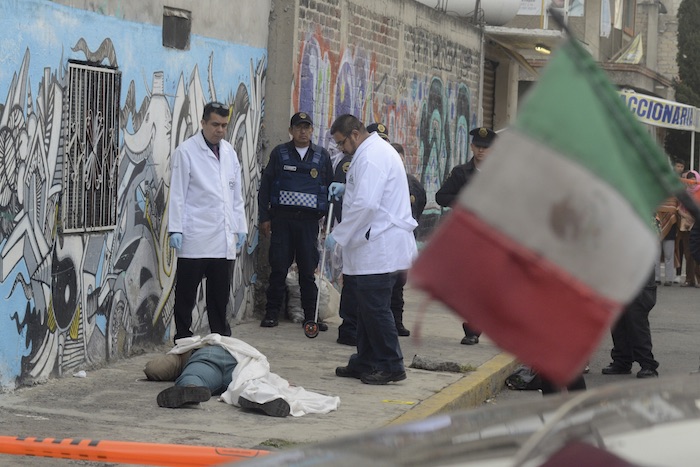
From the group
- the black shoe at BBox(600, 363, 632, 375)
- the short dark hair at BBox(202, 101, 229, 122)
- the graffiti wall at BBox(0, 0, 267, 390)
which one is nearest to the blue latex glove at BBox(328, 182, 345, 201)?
the graffiti wall at BBox(0, 0, 267, 390)

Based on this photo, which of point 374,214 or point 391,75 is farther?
point 391,75

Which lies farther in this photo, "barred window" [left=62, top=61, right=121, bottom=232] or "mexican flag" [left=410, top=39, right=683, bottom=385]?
"barred window" [left=62, top=61, right=121, bottom=232]

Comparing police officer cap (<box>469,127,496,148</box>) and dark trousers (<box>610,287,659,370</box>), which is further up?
police officer cap (<box>469,127,496,148</box>)

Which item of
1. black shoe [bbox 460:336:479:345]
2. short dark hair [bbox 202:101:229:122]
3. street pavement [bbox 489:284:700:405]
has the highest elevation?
short dark hair [bbox 202:101:229:122]

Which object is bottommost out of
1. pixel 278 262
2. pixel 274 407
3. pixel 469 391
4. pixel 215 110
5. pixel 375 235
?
pixel 469 391

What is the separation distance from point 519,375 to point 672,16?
1486 inches

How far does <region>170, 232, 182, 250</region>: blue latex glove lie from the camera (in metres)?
9.69

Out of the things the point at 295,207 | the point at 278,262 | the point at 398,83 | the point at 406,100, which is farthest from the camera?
the point at 406,100

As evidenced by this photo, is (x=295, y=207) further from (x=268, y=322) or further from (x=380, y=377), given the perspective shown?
(x=380, y=377)

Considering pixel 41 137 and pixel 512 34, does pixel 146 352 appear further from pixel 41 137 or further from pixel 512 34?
pixel 512 34

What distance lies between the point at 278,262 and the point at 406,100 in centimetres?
547

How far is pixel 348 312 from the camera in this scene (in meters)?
11.3

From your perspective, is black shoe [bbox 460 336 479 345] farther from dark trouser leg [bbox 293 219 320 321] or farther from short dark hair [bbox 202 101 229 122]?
short dark hair [bbox 202 101 229 122]

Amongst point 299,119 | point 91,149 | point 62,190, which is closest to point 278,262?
point 299,119
